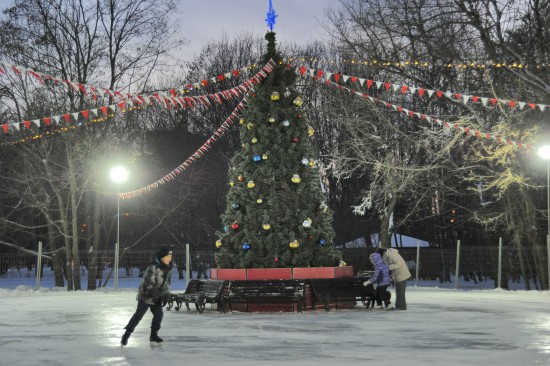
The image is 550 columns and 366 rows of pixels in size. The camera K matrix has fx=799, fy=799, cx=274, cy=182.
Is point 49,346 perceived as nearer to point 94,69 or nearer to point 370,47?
point 370,47

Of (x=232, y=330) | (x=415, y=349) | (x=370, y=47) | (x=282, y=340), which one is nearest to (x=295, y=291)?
(x=232, y=330)

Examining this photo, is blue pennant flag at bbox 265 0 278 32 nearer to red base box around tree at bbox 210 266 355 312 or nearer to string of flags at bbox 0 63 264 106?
string of flags at bbox 0 63 264 106

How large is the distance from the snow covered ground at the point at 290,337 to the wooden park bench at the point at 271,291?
1.15 ft

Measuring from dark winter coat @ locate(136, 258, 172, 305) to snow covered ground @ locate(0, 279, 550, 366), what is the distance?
0.67 metres

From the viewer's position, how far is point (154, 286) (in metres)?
11.3

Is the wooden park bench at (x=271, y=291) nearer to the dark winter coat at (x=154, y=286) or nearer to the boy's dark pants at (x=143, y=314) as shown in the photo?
the boy's dark pants at (x=143, y=314)

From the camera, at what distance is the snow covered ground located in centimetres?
986

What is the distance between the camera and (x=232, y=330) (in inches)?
540

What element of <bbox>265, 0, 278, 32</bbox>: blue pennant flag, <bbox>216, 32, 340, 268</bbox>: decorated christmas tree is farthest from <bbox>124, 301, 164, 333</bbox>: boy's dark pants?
<bbox>265, 0, 278, 32</bbox>: blue pennant flag

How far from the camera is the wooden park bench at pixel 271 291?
17453 mm

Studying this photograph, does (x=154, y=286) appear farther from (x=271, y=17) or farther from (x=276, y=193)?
(x=271, y=17)

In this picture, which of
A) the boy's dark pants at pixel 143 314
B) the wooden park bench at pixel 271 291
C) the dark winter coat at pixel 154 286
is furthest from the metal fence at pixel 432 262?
the dark winter coat at pixel 154 286

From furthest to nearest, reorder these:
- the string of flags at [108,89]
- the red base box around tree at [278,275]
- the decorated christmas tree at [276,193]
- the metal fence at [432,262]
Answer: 1. the metal fence at [432,262]
2. the decorated christmas tree at [276,193]
3. the red base box around tree at [278,275]
4. the string of flags at [108,89]

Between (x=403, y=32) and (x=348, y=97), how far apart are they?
739 cm
